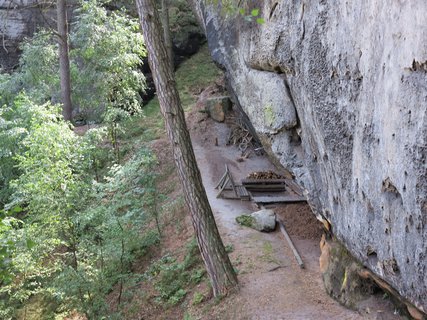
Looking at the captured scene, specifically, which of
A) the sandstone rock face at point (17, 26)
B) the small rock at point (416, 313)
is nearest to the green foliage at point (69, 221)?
the small rock at point (416, 313)

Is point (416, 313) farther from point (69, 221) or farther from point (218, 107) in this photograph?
point (218, 107)

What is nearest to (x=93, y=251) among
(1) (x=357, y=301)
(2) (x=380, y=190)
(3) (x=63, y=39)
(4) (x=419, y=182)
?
(1) (x=357, y=301)

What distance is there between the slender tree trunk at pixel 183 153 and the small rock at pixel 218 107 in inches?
469

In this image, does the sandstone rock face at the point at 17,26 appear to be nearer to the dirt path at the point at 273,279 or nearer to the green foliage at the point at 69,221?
the green foliage at the point at 69,221

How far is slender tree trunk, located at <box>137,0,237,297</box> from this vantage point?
754cm

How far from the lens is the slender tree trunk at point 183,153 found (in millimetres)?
7539

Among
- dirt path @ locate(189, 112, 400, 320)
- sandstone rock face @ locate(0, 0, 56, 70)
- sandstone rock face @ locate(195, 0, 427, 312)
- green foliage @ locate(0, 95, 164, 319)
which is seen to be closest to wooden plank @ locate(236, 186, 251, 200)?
dirt path @ locate(189, 112, 400, 320)

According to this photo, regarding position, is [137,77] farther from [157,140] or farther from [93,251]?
[93,251]

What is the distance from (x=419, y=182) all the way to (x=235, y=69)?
32.6 feet

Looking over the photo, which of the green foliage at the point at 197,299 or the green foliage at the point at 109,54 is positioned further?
the green foliage at the point at 109,54

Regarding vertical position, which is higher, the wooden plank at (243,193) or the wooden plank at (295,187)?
the wooden plank at (243,193)

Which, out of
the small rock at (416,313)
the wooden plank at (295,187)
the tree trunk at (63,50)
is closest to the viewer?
the small rock at (416,313)

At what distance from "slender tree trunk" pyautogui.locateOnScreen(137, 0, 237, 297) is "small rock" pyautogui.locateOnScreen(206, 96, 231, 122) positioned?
11918 mm

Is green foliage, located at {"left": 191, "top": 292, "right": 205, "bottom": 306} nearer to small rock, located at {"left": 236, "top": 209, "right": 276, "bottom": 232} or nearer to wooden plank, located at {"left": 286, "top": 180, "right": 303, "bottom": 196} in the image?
small rock, located at {"left": 236, "top": 209, "right": 276, "bottom": 232}
